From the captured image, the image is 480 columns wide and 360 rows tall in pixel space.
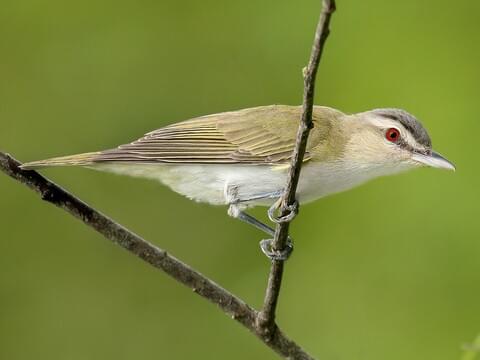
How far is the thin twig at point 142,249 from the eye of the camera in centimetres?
369

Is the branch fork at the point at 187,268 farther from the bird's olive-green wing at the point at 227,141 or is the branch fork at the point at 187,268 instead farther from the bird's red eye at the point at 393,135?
the bird's red eye at the point at 393,135

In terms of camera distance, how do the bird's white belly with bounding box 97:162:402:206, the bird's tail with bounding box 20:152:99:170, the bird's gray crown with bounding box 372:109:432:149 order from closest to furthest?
the bird's tail with bounding box 20:152:99:170 < the bird's white belly with bounding box 97:162:402:206 < the bird's gray crown with bounding box 372:109:432:149

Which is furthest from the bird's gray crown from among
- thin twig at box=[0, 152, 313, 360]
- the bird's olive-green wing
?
thin twig at box=[0, 152, 313, 360]

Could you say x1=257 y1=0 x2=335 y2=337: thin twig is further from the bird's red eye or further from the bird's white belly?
the bird's red eye

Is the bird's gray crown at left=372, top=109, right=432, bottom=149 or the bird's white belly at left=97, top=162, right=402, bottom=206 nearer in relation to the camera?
the bird's white belly at left=97, top=162, right=402, bottom=206

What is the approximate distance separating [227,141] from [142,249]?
4.22 feet

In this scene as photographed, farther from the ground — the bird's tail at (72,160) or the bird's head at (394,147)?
the bird's head at (394,147)

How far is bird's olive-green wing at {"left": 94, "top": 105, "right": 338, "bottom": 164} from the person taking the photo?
183 inches

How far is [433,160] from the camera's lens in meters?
4.59

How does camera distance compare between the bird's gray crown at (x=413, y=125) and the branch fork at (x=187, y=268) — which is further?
the bird's gray crown at (x=413, y=125)

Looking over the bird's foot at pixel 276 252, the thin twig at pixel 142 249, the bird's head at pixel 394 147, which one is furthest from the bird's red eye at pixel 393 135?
the thin twig at pixel 142 249

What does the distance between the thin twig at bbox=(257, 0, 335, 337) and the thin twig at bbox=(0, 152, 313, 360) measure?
9 centimetres

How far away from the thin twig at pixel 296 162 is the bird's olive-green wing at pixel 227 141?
3.05 feet

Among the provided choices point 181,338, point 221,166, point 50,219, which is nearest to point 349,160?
point 221,166
